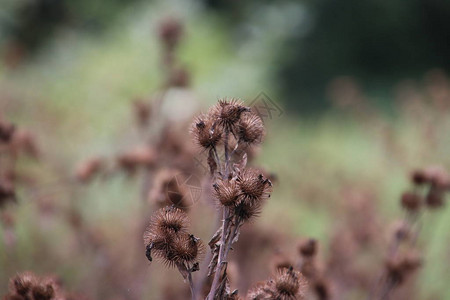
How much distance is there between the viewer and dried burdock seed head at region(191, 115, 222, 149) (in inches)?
45.0

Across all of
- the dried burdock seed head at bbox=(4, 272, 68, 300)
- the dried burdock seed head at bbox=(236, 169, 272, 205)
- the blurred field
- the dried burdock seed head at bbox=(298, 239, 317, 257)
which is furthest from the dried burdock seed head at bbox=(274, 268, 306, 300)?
the blurred field

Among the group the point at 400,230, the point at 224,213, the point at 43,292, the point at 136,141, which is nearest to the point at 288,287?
the point at 224,213

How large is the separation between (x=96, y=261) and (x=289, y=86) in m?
8.93

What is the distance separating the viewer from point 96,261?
90.5 inches

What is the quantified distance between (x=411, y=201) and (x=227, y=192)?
92 cm

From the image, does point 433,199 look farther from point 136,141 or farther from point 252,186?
point 136,141

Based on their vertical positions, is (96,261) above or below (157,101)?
below

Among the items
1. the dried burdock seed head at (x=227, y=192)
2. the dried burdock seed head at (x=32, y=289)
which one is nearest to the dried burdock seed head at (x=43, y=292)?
the dried burdock seed head at (x=32, y=289)

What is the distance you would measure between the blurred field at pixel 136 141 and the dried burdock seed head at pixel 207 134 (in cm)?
47

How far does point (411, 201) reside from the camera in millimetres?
1733

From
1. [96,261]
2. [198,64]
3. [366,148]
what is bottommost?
[96,261]

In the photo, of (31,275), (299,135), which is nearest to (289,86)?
(299,135)

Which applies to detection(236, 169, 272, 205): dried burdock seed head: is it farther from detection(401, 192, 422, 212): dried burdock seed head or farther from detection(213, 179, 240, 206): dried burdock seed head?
detection(401, 192, 422, 212): dried burdock seed head

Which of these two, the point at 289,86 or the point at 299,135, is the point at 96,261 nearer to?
the point at 299,135
